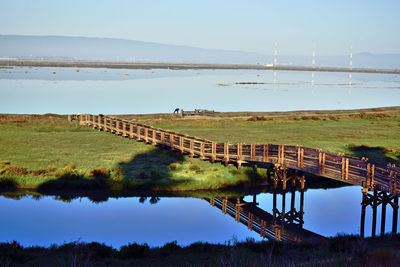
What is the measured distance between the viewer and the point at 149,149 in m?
43.9

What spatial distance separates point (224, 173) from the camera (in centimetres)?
3762

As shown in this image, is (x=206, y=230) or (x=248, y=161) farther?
(x=248, y=161)

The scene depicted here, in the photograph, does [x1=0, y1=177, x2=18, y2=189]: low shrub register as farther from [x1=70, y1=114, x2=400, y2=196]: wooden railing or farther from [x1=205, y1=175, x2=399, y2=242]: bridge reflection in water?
[x1=205, y1=175, x2=399, y2=242]: bridge reflection in water

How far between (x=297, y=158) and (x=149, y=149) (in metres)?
14.9

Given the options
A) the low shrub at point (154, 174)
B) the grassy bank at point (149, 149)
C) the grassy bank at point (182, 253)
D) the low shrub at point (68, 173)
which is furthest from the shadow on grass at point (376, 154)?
the low shrub at point (68, 173)

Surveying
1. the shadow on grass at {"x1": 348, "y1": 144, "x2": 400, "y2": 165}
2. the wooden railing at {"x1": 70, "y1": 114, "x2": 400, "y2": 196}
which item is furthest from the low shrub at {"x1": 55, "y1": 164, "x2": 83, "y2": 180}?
→ the shadow on grass at {"x1": 348, "y1": 144, "x2": 400, "y2": 165}

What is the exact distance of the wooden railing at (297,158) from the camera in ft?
89.9

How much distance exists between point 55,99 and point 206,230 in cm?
7899

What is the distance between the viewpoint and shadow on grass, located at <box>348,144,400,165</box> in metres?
41.9

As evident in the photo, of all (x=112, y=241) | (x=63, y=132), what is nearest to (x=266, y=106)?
(x=63, y=132)

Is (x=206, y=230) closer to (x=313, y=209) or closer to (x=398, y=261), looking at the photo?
(x=313, y=209)

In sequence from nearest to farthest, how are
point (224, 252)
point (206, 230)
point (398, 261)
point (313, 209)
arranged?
point (398, 261) < point (224, 252) < point (206, 230) < point (313, 209)

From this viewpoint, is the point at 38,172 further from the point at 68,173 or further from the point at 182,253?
the point at 182,253

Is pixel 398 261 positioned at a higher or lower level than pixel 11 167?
higher
